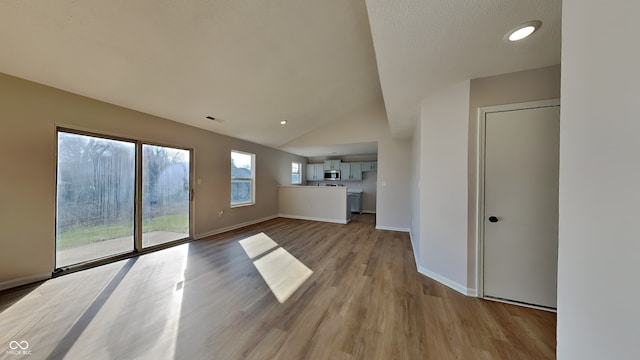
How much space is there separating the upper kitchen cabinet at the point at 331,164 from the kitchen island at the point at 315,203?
1969 millimetres

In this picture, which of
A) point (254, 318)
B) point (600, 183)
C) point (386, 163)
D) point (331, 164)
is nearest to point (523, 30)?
point (600, 183)

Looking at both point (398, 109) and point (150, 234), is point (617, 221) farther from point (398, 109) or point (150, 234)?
point (150, 234)

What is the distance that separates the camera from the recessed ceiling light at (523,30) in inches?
57.2

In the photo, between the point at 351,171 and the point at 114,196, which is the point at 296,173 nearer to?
the point at 351,171

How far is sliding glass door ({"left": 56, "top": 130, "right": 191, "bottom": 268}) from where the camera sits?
263 cm

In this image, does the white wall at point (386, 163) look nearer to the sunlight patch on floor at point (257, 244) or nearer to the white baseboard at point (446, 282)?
the white baseboard at point (446, 282)

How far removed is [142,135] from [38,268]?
2.03m

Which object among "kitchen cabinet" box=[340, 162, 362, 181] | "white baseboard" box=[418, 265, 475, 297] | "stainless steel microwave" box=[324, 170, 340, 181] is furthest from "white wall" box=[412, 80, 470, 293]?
"stainless steel microwave" box=[324, 170, 340, 181]

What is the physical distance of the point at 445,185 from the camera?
8.00 feet

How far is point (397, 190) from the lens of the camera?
16.4 feet

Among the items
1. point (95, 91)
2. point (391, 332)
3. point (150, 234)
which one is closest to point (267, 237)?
point (150, 234)

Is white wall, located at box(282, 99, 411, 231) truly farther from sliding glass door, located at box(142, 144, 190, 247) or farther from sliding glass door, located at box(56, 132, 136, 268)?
sliding glass door, located at box(56, 132, 136, 268)

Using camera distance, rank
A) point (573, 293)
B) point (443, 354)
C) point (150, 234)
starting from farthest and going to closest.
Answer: point (150, 234) < point (443, 354) < point (573, 293)

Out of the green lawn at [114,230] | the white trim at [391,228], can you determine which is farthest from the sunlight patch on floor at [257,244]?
the white trim at [391,228]
